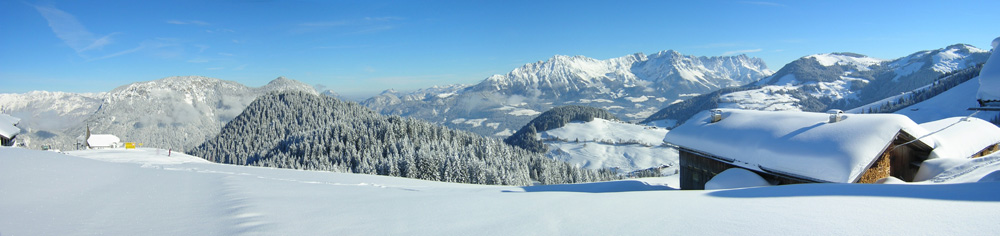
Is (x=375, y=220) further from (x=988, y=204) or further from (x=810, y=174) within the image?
(x=810, y=174)

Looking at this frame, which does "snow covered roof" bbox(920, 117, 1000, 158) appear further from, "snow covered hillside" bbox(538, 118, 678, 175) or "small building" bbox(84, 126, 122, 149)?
"snow covered hillside" bbox(538, 118, 678, 175)

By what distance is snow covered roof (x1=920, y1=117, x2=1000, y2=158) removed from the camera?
15.0 metres

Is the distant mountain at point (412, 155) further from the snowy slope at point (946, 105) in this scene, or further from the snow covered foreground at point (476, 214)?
the snowy slope at point (946, 105)

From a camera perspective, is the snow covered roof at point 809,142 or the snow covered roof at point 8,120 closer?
the snow covered roof at point 809,142

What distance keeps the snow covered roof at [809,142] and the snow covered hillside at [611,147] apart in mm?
101254

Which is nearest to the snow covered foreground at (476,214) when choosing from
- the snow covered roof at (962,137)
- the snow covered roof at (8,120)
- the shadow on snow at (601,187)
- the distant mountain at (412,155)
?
the shadow on snow at (601,187)

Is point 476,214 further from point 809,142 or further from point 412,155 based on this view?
point 412,155

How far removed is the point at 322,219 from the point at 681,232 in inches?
188

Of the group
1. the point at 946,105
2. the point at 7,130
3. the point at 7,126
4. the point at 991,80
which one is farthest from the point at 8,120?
the point at 946,105

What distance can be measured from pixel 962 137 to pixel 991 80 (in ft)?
26.3

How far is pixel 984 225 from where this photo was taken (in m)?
4.08

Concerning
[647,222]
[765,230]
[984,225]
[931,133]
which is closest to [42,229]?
[647,222]

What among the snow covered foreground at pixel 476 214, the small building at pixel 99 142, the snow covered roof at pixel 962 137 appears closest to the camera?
the snow covered foreground at pixel 476 214

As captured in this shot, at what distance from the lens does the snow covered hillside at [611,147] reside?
13250cm
